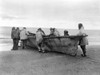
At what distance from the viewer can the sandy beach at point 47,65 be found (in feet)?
36.3

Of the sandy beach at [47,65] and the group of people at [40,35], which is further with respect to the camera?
the group of people at [40,35]

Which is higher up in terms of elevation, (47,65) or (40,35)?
(40,35)

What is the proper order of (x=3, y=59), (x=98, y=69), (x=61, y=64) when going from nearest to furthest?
(x=98, y=69)
(x=61, y=64)
(x=3, y=59)

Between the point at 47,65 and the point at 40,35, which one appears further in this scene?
the point at 40,35

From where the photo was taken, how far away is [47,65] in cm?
1242

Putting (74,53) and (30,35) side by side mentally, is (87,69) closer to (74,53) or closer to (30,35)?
(74,53)

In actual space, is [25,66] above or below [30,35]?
below

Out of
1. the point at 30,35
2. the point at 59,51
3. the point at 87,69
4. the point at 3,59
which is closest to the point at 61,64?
the point at 87,69

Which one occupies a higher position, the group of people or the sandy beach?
the group of people

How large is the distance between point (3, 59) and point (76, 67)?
5137 millimetres

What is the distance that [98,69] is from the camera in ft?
37.9

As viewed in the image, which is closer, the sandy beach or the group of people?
the sandy beach

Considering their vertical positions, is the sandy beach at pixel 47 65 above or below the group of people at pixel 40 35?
below

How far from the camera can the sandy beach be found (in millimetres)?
11055
